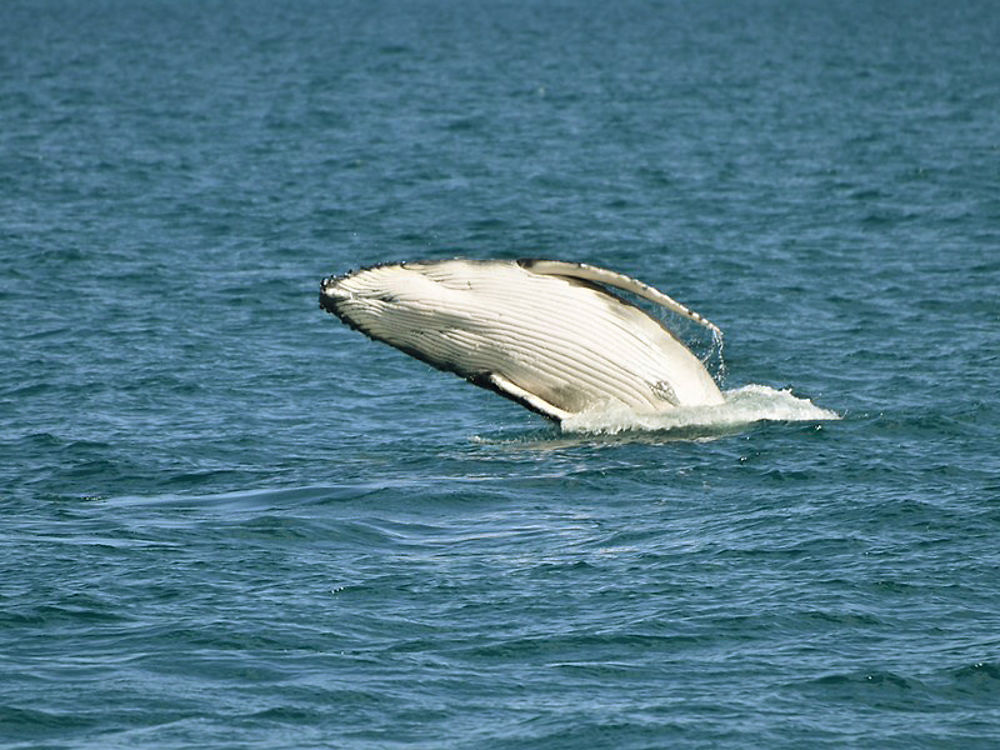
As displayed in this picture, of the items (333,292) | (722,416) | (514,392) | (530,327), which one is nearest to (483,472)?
(514,392)

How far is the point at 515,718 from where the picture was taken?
52.6 ft

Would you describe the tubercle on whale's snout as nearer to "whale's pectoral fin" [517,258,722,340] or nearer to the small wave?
"whale's pectoral fin" [517,258,722,340]

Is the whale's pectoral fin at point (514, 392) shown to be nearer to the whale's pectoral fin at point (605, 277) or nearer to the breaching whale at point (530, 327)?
the breaching whale at point (530, 327)

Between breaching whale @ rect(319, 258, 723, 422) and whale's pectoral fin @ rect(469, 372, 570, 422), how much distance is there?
0.7 inches

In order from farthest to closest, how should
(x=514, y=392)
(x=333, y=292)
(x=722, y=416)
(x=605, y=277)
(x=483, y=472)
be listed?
(x=722, y=416), (x=483, y=472), (x=514, y=392), (x=605, y=277), (x=333, y=292)

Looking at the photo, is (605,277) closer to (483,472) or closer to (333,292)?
(333,292)

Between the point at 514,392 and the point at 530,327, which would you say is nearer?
the point at 530,327

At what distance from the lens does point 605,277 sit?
21.9 m

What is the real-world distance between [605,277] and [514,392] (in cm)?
201

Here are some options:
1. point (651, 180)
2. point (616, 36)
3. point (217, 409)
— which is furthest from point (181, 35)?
point (217, 409)

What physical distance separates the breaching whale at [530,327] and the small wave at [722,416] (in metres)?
0.26

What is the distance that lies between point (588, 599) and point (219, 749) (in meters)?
4.92

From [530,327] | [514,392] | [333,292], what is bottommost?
[514,392]

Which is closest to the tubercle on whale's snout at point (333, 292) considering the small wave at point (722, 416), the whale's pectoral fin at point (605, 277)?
the whale's pectoral fin at point (605, 277)
